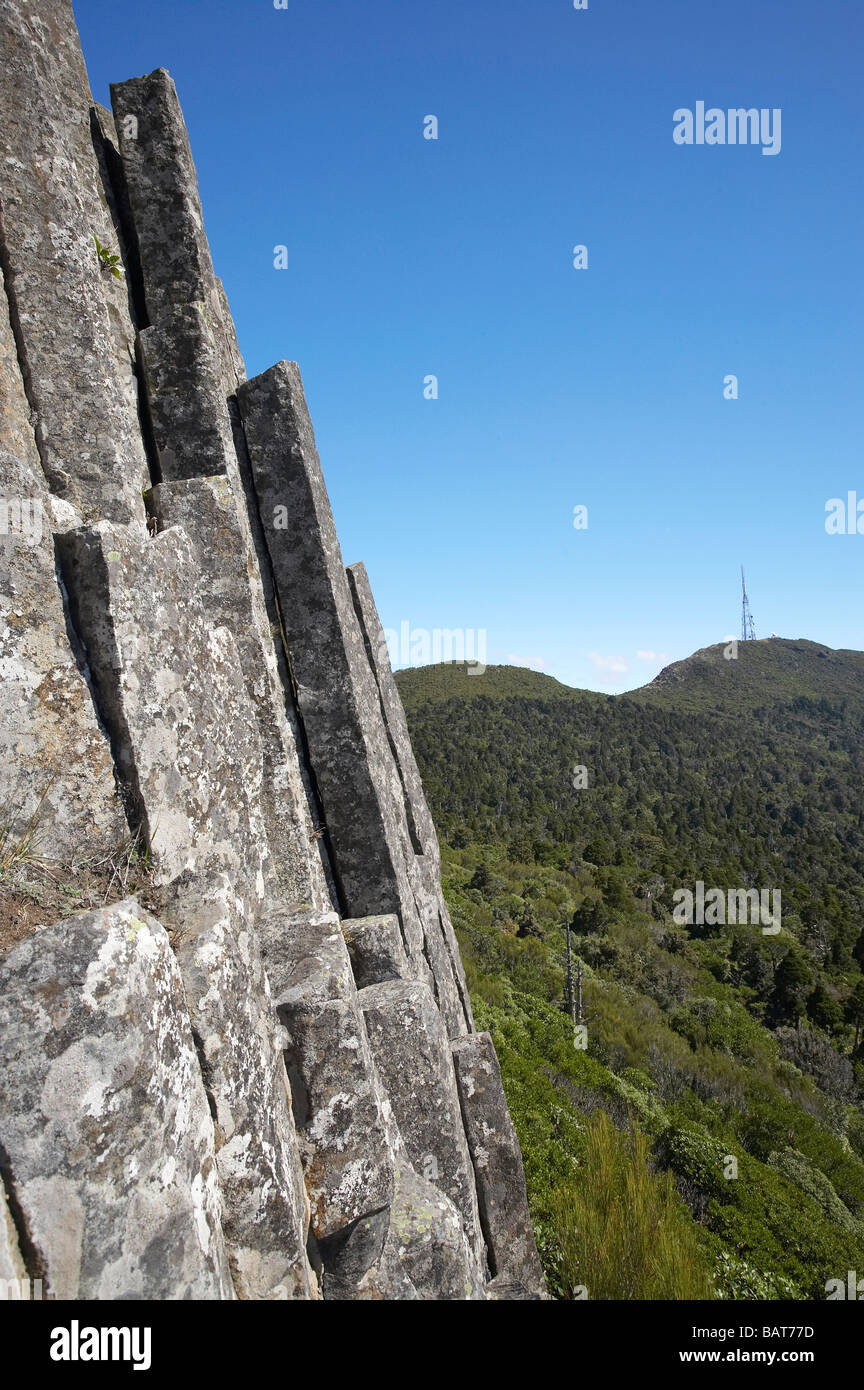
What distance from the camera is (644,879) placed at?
161 ft

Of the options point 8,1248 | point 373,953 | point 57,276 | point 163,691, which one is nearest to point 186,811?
point 163,691

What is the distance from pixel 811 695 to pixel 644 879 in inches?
3131

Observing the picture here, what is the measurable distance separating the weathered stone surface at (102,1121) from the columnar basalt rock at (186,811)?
0.4 inches

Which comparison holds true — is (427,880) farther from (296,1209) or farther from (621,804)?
(621,804)

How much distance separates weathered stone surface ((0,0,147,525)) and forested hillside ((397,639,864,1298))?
1187 centimetres

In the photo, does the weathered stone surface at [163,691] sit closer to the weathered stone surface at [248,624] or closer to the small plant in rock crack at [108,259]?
the weathered stone surface at [248,624]

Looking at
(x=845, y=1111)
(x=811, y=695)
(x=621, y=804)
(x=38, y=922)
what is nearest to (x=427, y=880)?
(x=38, y=922)

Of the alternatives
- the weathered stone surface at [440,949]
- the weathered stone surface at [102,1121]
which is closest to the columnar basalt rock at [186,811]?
the weathered stone surface at [102,1121]

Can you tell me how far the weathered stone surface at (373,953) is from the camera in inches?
231

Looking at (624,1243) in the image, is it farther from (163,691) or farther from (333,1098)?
(163,691)

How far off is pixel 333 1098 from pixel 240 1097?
95 cm

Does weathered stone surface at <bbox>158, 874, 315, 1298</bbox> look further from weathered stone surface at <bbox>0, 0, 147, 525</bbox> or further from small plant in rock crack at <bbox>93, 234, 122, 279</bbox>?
small plant in rock crack at <bbox>93, 234, 122, 279</bbox>

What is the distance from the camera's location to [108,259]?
544cm
